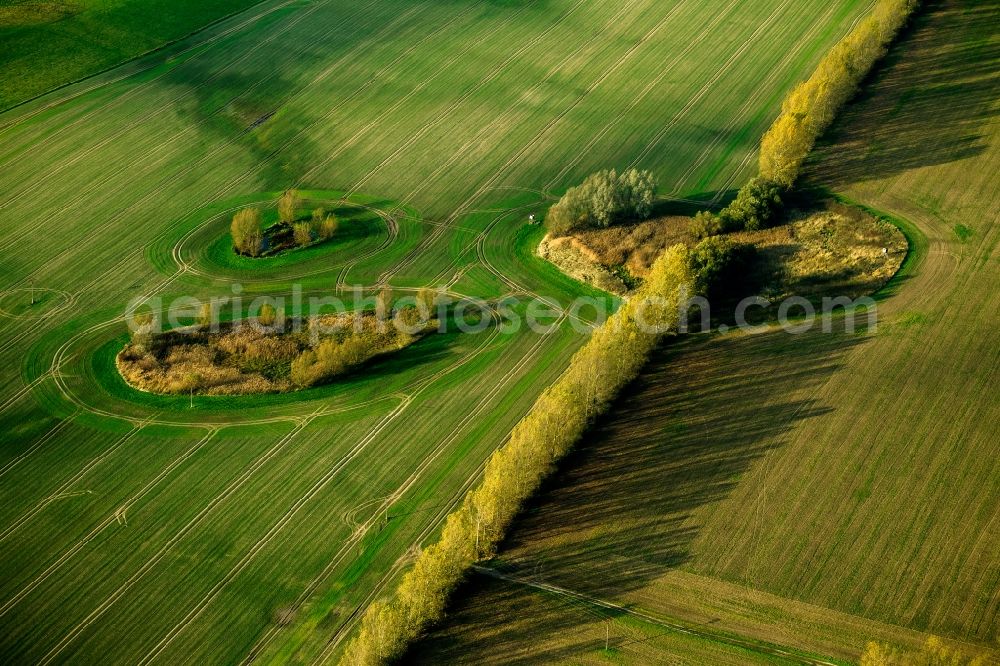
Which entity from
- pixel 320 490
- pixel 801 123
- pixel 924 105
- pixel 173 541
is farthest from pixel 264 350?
pixel 924 105

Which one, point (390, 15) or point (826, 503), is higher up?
point (390, 15)

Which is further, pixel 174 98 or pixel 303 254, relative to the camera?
pixel 174 98

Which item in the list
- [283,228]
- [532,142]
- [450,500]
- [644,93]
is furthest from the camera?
[644,93]

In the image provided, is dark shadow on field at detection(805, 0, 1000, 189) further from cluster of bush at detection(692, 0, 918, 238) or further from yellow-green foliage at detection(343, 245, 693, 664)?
yellow-green foliage at detection(343, 245, 693, 664)

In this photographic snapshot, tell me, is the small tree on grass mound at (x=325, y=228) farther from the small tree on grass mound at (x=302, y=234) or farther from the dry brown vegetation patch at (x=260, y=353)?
the dry brown vegetation patch at (x=260, y=353)

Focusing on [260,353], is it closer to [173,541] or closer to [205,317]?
[205,317]

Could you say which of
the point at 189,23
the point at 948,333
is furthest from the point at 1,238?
the point at 948,333

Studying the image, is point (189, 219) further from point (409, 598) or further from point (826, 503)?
point (826, 503)
